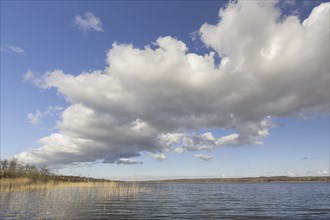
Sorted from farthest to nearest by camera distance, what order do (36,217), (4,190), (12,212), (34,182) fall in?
(34,182)
(4,190)
(12,212)
(36,217)

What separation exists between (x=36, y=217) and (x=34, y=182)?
1904 inches

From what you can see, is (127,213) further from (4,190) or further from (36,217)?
(4,190)

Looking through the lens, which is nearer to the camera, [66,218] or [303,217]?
[66,218]

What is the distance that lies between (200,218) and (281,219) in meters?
7.06

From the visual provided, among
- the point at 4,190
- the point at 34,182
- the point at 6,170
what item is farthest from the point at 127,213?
the point at 6,170

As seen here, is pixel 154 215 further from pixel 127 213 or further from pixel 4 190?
pixel 4 190

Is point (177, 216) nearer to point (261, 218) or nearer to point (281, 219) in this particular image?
point (261, 218)

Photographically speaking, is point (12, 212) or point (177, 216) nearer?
point (12, 212)

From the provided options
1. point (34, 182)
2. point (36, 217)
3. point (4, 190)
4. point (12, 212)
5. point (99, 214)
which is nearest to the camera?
point (36, 217)

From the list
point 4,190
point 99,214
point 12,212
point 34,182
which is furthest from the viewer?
point 34,182

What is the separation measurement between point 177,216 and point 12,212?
13.8 metres

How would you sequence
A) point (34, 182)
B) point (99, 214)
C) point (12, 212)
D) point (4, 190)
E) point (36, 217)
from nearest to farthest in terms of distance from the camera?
point (36, 217) < point (12, 212) < point (99, 214) < point (4, 190) < point (34, 182)

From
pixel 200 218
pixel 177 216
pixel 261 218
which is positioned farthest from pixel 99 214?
pixel 261 218

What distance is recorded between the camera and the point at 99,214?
27.0 metres
